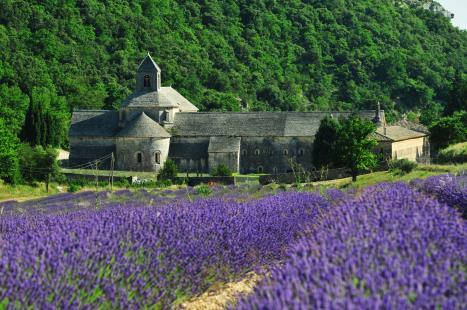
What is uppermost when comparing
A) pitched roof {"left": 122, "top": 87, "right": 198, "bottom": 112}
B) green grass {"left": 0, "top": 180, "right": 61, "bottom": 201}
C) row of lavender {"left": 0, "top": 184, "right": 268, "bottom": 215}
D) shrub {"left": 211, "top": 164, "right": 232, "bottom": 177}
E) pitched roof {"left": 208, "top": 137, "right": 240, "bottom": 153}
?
pitched roof {"left": 122, "top": 87, "right": 198, "bottom": 112}

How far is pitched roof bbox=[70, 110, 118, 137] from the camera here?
66.7 metres

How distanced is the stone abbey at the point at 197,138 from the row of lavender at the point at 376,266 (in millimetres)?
55621

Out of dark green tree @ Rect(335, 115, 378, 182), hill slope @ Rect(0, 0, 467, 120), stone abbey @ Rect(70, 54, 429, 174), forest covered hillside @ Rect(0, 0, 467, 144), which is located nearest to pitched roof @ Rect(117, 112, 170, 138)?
stone abbey @ Rect(70, 54, 429, 174)

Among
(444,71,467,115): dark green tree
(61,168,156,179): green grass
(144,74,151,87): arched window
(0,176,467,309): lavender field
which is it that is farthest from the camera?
(444,71,467,115): dark green tree

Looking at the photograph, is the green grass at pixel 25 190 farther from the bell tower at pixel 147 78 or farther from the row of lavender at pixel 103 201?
the bell tower at pixel 147 78

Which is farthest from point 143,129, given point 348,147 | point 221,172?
point 348,147

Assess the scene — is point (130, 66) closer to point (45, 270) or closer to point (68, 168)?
point (68, 168)

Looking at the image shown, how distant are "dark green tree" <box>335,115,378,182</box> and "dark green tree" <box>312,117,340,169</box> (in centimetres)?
170

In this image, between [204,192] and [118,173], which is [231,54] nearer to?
[118,173]

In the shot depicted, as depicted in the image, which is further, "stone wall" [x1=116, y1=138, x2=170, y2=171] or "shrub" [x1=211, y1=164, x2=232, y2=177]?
"stone wall" [x1=116, y1=138, x2=170, y2=171]

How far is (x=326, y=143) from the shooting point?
56281mm

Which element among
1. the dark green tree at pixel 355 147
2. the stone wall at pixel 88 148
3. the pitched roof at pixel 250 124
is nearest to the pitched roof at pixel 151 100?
the pitched roof at pixel 250 124

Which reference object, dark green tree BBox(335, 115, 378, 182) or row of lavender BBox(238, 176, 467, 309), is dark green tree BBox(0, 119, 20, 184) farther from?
row of lavender BBox(238, 176, 467, 309)

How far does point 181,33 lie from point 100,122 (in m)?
64.9
